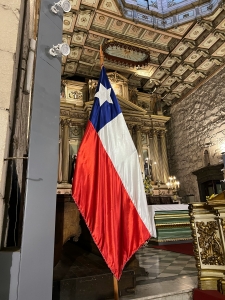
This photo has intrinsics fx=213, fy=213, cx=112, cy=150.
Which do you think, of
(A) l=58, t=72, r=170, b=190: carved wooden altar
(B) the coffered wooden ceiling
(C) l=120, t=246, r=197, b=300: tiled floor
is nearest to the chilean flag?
(C) l=120, t=246, r=197, b=300: tiled floor

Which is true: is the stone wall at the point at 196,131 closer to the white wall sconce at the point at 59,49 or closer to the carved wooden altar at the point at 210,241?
the carved wooden altar at the point at 210,241

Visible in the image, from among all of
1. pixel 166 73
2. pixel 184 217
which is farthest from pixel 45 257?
pixel 166 73

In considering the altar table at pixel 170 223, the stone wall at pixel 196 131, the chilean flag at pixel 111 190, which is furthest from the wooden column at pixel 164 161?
the chilean flag at pixel 111 190

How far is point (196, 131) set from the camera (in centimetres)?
1117

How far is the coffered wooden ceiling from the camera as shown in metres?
8.34

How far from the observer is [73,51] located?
10328 millimetres

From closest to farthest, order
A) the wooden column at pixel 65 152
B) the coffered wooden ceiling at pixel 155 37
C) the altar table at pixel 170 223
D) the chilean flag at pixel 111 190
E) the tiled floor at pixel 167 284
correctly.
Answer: the chilean flag at pixel 111 190 < the tiled floor at pixel 167 284 < the altar table at pixel 170 223 < the coffered wooden ceiling at pixel 155 37 < the wooden column at pixel 65 152

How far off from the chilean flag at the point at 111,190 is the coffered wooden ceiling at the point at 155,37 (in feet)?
25.5

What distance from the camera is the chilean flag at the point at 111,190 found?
5.70 ft

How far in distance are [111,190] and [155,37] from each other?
9.88m

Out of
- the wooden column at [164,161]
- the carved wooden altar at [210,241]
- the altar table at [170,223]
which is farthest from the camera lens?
the wooden column at [164,161]

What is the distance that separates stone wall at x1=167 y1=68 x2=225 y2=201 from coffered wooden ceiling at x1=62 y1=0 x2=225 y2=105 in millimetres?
826

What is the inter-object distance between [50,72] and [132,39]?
31.5ft

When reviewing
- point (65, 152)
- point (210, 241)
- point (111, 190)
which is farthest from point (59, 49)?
point (65, 152)
